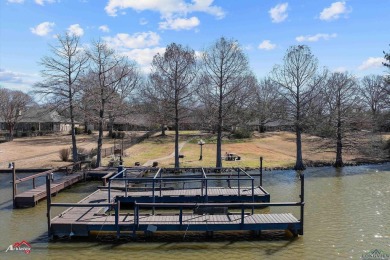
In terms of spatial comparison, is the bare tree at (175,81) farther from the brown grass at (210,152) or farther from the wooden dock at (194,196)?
the wooden dock at (194,196)

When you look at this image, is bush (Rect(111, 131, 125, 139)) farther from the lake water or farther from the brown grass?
the lake water

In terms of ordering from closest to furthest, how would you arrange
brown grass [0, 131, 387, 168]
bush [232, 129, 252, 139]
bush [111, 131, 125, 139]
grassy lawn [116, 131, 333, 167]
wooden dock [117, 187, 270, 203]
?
wooden dock [117, 187, 270, 203], grassy lawn [116, 131, 333, 167], brown grass [0, 131, 387, 168], bush [232, 129, 252, 139], bush [111, 131, 125, 139]

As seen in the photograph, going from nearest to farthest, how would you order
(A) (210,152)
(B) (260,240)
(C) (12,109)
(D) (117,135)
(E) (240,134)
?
1. (B) (260,240)
2. (A) (210,152)
3. (E) (240,134)
4. (D) (117,135)
5. (C) (12,109)

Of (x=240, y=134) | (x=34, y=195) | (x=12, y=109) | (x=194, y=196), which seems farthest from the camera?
(x=12, y=109)

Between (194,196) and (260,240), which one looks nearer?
(260,240)

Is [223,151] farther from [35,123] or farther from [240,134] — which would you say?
[35,123]

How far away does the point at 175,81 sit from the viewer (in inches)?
1457

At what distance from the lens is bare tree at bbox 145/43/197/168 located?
37000mm

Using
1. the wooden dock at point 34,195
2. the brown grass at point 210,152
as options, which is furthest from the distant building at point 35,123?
the wooden dock at point 34,195

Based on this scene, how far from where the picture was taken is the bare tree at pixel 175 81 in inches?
1457

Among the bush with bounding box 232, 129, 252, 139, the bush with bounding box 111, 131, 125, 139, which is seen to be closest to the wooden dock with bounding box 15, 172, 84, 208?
the bush with bounding box 111, 131, 125, 139

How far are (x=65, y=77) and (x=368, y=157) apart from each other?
36241mm

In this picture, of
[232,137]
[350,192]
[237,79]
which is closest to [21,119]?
[232,137]

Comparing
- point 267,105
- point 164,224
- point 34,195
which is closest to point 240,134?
point 267,105
